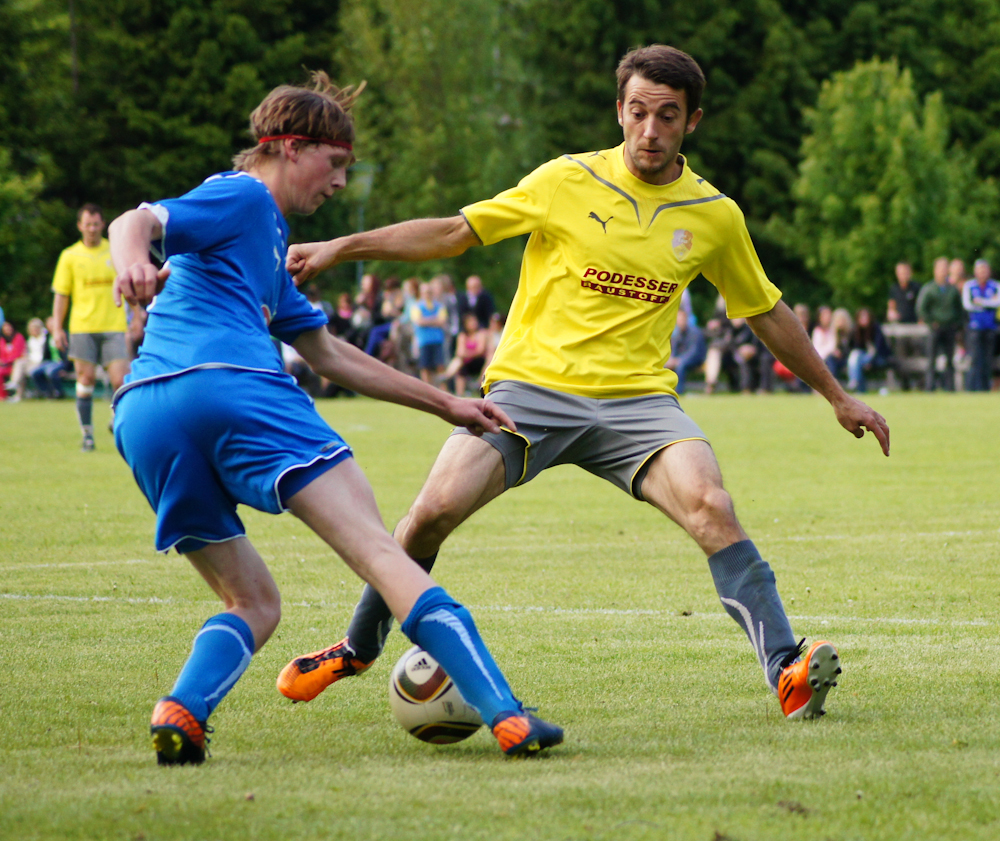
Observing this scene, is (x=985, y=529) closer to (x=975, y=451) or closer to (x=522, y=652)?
(x=522, y=652)

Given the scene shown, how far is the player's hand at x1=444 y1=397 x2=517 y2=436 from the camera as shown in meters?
4.45

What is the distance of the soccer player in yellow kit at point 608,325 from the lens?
5055 mm

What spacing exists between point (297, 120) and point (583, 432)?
168 cm

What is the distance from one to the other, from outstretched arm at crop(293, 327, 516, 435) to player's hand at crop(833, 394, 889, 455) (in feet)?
5.18

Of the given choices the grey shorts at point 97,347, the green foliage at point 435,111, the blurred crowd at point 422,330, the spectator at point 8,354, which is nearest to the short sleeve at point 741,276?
the grey shorts at point 97,347

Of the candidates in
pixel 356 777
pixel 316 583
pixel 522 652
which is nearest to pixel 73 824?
pixel 356 777

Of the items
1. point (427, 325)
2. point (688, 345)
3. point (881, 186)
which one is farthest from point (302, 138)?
point (881, 186)

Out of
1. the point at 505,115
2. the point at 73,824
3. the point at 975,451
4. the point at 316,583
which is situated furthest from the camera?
the point at 505,115

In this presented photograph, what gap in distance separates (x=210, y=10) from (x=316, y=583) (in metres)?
42.8

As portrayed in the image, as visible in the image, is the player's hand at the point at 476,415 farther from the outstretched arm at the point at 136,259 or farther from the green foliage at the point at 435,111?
the green foliage at the point at 435,111

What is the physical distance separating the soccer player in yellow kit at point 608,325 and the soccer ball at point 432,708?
0.61 meters

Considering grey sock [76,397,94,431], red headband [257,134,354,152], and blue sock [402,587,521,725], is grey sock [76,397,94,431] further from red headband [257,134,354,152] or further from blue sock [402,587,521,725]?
blue sock [402,587,521,725]

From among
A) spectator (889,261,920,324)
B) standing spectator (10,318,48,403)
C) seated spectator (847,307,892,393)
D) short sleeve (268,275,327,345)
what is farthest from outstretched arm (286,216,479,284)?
standing spectator (10,318,48,403)

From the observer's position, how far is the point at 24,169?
44875 mm
